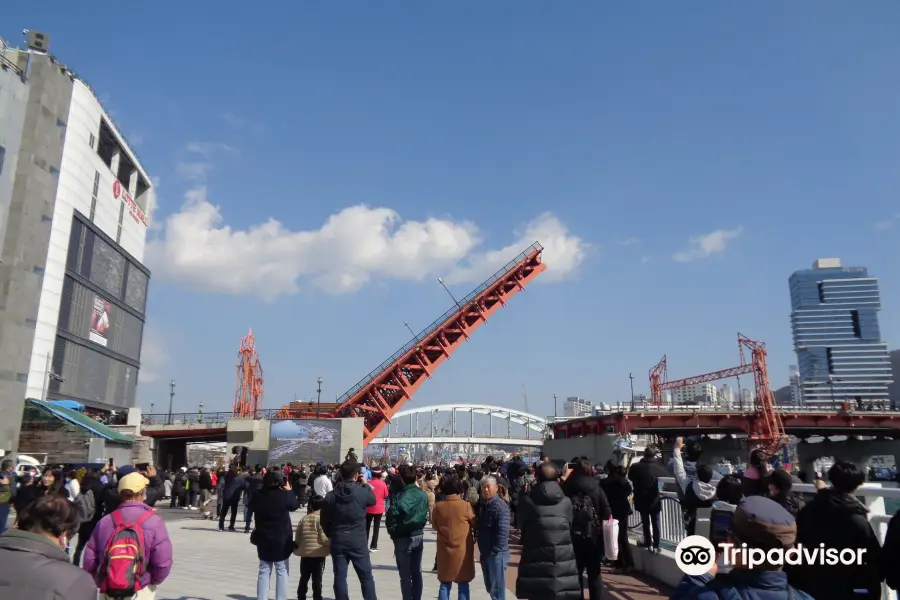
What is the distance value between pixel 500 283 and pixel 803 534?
3116cm

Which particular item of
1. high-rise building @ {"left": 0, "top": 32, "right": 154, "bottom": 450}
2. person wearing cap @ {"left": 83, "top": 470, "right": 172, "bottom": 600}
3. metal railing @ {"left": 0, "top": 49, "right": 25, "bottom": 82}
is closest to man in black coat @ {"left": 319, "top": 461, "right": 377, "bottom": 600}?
person wearing cap @ {"left": 83, "top": 470, "right": 172, "bottom": 600}

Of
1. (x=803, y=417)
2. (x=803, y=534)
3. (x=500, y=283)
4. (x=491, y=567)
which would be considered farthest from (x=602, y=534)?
(x=803, y=417)

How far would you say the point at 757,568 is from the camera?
90.2 inches

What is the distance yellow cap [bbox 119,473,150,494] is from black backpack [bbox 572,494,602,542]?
172 inches

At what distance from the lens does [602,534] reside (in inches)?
278

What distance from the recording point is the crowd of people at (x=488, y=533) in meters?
2.57

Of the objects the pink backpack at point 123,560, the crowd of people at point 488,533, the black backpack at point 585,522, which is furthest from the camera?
the black backpack at point 585,522

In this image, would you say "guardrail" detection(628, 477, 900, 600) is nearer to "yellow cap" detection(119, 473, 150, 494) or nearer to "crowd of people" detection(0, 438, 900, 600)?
"crowd of people" detection(0, 438, 900, 600)

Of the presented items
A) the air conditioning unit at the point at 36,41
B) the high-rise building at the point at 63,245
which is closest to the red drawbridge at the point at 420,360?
the high-rise building at the point at 63,245

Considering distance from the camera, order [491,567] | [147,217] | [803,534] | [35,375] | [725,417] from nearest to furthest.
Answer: [803,534] < [491,567] < [35,375] < [147,217] < [725,417]

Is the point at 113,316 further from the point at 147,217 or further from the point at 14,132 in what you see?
the point at 14,132

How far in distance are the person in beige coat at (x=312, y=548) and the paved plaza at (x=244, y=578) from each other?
3.48 feet

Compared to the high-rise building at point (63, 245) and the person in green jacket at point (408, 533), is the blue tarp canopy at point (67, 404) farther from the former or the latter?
the person in green jacket at point (408, 533)

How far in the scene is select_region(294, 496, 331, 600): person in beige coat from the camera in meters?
6.97
